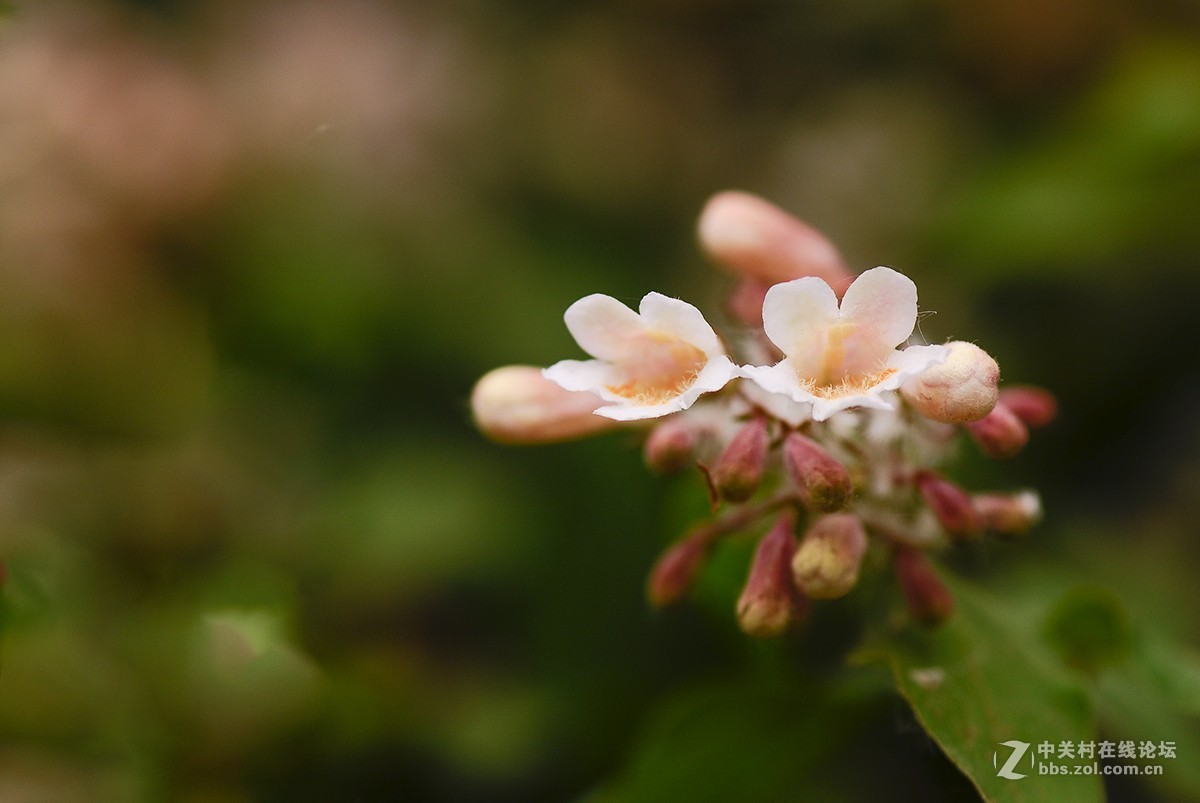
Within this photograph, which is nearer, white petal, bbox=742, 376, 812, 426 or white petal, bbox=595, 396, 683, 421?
white petal, bbox=595, 396, 683, 421

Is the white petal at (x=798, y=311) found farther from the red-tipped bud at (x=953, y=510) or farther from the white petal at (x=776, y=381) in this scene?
the red-tipped bud at (x=953, y=510)

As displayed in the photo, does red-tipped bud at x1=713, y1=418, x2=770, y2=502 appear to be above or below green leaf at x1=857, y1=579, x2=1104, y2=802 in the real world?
above

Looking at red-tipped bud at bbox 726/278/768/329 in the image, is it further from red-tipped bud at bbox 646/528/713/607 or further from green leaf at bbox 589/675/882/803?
green leaf at bbox 589/675/882/803

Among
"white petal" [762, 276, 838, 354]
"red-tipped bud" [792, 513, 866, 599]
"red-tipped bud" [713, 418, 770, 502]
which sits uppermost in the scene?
"white petal" [762, 276, 838, 354]

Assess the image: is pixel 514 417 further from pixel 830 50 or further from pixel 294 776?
pixel 830 50

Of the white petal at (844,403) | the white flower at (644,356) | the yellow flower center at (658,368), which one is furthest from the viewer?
the yellow flower center at (658,368)

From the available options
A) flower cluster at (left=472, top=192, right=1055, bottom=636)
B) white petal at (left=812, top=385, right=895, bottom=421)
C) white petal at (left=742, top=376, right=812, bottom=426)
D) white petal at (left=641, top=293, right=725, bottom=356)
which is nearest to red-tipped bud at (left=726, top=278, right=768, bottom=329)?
flower cluster at (left=472, top=192, right=1055, bottom=636)

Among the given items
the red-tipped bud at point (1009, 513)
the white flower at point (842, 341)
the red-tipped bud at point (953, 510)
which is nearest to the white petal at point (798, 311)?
the white flower at point (842, 341)
